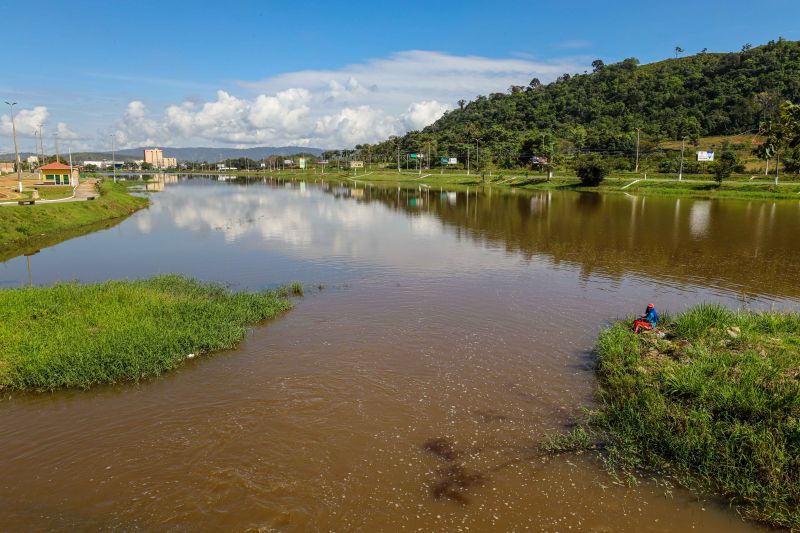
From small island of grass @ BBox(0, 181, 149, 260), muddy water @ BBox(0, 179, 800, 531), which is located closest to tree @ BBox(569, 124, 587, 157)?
muddy water @ BBox(0, 179, 800, 531)

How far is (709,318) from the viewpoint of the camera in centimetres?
1531

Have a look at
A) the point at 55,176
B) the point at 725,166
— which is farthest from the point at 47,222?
the point at 725,166

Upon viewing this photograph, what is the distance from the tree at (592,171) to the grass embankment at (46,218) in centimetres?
7540

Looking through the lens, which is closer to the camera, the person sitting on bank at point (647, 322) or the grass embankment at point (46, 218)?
the person sitting on bank at point (647, 322)

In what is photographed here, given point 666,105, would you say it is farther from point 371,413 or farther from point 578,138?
point 371,413

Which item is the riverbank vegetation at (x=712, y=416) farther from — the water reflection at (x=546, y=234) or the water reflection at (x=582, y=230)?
the water reflection at (x=582, y=230)

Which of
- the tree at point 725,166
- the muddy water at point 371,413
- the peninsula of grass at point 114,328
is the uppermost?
the tree at point 725,166

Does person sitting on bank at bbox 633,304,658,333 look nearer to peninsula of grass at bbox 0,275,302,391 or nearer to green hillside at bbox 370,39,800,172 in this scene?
peninsula of grass at bbox 0,275,302,391

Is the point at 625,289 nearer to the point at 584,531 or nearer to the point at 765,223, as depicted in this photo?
the point at 584,531

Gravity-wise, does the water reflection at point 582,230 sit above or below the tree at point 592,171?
below

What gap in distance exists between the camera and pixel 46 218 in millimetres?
39531

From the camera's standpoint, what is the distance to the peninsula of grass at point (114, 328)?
519 inches

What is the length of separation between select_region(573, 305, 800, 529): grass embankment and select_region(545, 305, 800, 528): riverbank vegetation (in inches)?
0.8

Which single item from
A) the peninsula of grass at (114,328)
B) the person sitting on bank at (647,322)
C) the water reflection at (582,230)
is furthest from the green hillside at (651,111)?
the peninsula of grass at (114,328)
